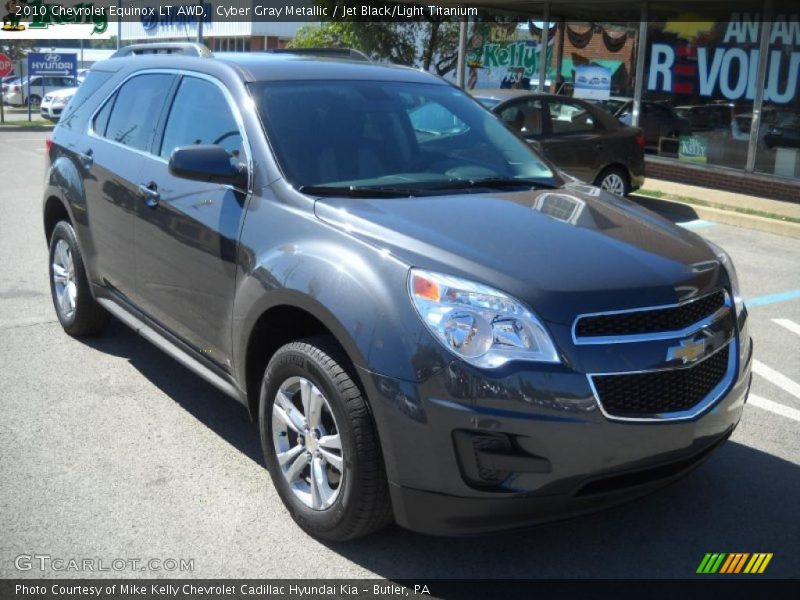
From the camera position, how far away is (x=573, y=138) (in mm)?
11844

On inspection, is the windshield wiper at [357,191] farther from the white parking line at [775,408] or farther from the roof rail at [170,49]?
the white parking line at [775,408]

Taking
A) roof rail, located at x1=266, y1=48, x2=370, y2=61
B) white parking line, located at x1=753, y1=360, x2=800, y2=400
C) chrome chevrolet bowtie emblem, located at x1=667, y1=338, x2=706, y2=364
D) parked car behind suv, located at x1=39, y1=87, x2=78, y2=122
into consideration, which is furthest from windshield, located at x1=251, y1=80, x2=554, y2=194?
parked car behind suv, located at x1=39, y1=87, x2=78, y2=122

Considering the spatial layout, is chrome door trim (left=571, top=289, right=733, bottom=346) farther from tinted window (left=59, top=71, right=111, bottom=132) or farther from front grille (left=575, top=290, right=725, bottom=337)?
tinted window (left=59, top=71, right=111, bottom=132)

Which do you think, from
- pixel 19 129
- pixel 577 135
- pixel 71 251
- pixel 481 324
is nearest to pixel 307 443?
pixel 481 324

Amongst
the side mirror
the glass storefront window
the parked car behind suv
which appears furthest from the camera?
the parked car behind suv

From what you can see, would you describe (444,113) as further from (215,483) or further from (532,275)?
(215,483)

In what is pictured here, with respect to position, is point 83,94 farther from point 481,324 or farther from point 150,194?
→ point 481,324

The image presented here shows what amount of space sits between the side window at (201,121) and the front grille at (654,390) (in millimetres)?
1936

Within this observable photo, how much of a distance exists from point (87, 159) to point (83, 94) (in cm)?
71

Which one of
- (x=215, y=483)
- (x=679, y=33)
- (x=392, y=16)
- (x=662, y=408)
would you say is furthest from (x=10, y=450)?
(x=392, y=16)

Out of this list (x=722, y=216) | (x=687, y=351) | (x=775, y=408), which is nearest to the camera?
(x=687, y=351)

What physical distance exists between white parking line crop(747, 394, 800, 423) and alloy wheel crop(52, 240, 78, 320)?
4.11 m

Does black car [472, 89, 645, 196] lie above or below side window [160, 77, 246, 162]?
below

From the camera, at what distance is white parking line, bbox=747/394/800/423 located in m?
4.97
